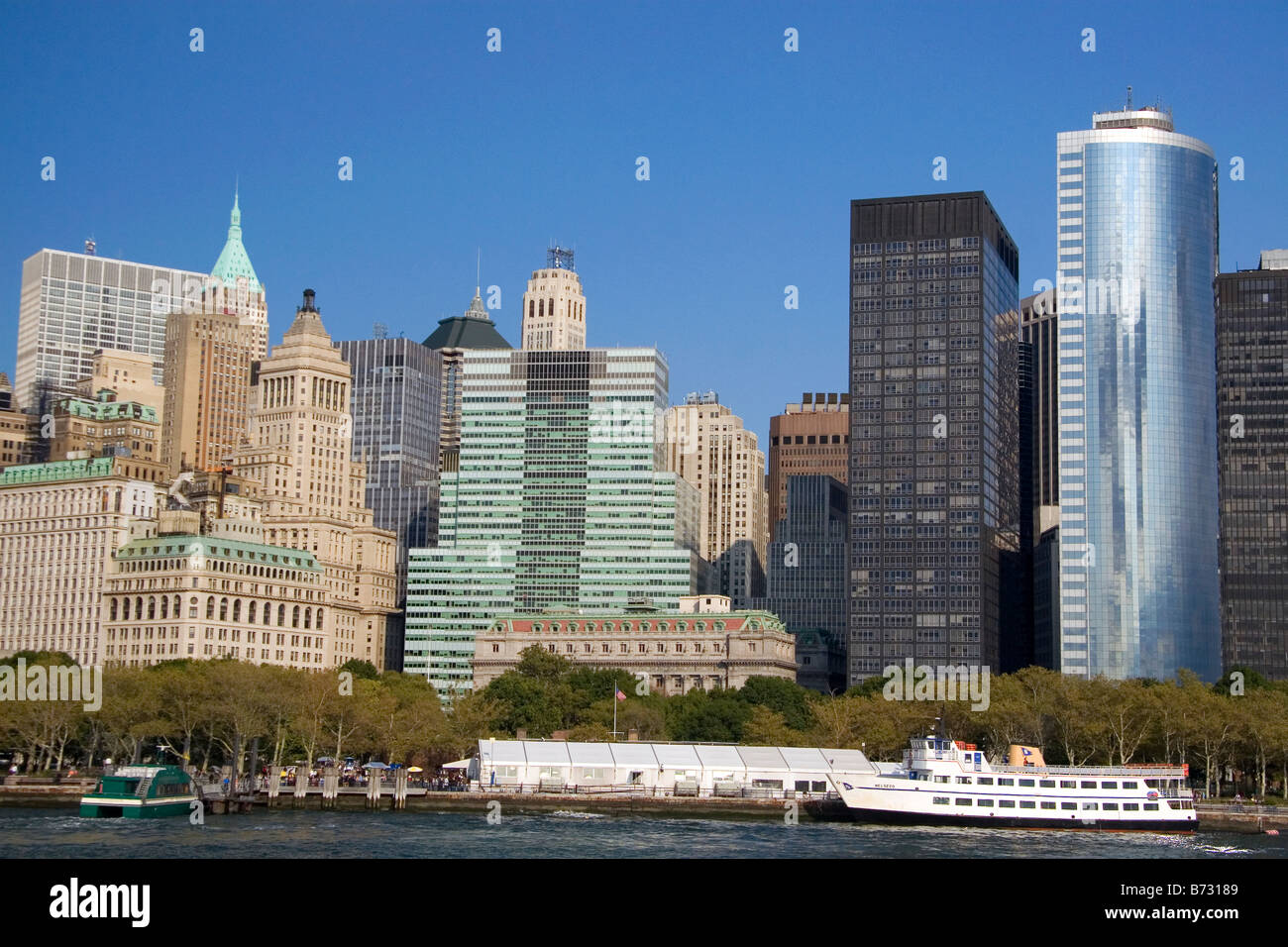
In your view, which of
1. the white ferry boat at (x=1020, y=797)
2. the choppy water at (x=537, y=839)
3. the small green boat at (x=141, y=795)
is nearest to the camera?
the choppy water at (x=537, y=839)

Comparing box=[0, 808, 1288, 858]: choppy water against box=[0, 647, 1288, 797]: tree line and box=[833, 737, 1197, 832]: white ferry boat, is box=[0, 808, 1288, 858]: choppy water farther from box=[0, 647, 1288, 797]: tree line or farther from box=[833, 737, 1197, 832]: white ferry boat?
box=[0, 647, 1288, 797]: tree line

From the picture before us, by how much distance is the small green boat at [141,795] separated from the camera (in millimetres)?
121500

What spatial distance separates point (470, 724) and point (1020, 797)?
211 ft

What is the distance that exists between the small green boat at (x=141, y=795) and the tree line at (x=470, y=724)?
2102 cm

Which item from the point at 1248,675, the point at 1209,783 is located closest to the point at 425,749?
the point at 1209,783

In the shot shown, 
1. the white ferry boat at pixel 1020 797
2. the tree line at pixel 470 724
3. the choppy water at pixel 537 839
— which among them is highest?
the tree line at pixel 470 724

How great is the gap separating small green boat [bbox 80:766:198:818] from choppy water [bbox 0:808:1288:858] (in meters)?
1.96

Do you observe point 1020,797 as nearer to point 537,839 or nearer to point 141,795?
point 537,839

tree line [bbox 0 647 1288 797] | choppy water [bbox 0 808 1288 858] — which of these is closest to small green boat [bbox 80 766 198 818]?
choppy water [bbox 0 808 1288 858]

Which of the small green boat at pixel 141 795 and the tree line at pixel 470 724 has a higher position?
the tree line at pixel 470 724

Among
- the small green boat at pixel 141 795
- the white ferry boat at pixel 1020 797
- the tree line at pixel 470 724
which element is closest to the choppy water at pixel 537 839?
the small green boat at pixel 141 795

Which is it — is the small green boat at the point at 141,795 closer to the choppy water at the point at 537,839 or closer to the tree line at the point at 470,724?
the choppy water at the point at 537,839
